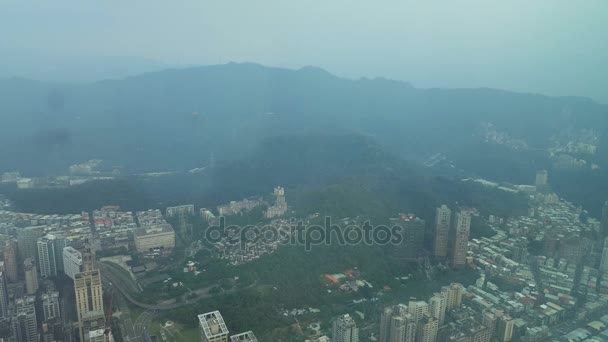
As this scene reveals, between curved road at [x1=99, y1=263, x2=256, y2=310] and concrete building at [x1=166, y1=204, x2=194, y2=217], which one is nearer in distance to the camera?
curved road at [x1=99, y1=263, x2=256, y2=310]

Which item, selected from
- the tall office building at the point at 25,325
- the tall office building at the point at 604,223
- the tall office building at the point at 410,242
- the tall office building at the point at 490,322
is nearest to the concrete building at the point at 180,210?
the tall office building at the point at 25,325

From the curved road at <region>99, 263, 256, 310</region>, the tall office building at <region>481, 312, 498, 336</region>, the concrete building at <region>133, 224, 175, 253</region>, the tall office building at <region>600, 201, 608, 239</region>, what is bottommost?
the curved road at <region>99, 263, 256, 310</region>

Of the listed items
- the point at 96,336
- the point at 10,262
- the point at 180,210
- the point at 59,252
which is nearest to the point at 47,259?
the point at 59,252

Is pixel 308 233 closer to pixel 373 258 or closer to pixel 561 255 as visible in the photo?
pixel 373 258

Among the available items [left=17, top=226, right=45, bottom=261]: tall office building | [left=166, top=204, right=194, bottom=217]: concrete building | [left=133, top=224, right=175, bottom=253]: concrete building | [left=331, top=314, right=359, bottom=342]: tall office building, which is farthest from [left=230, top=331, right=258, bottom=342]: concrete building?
[left=166, top=204, right=194, bottom=217]: concrete building

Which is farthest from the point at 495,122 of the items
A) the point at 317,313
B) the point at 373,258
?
the point at 317,313

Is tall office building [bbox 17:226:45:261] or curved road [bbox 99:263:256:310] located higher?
tall office building [bbox 17:226:45:261]

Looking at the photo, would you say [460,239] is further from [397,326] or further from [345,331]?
[345,331]

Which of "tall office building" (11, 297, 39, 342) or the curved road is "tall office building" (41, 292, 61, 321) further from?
the curved road
